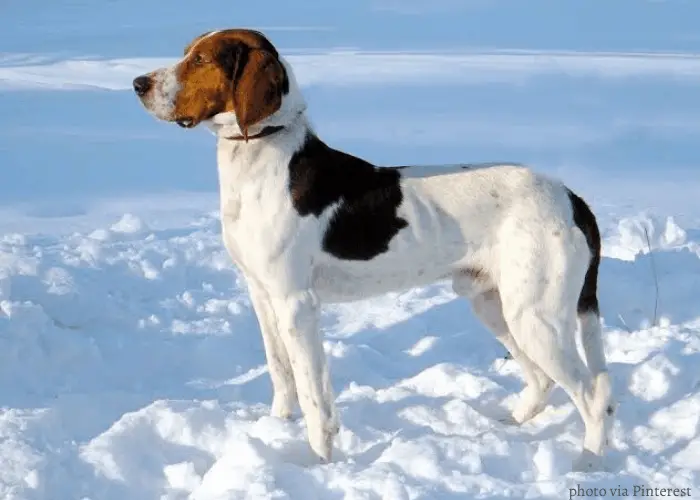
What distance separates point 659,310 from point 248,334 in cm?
228

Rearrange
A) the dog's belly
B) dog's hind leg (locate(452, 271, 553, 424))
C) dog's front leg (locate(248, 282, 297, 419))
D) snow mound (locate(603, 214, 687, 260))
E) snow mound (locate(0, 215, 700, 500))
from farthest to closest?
snow mound (locate(603, 214, 687, 260))
dog's hind leg (locate(452, 271, 553, 424))
dog's front leg (locate(248, 282, 297, 419))
the dog's belly
snow mound (locate(0, 215, 700, 500))

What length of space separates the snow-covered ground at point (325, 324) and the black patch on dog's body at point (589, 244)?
506 millimetres

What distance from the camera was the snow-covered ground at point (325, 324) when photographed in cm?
394

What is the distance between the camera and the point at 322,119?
12000 mm

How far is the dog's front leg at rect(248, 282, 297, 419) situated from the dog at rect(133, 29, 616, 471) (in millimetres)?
102

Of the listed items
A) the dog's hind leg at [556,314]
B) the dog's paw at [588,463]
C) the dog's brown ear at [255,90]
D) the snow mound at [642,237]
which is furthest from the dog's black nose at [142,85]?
the snow mound at [642,237]

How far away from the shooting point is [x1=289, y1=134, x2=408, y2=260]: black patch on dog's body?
4.03m

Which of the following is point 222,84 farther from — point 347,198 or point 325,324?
point 325,324

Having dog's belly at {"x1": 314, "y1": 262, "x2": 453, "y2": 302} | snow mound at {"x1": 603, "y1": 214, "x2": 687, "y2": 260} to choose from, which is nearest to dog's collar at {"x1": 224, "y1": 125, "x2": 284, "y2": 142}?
dog's belly at {"x1": 314, "y1": 262, "x2": 453, "y2": 302}

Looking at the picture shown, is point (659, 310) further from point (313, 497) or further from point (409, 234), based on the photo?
point (313, 497)

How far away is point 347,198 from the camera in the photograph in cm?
410

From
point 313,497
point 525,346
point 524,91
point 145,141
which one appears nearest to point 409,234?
point 525,346

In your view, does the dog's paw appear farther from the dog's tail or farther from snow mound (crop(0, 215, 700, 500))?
the dog's tail

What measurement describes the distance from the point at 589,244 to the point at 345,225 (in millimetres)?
958
